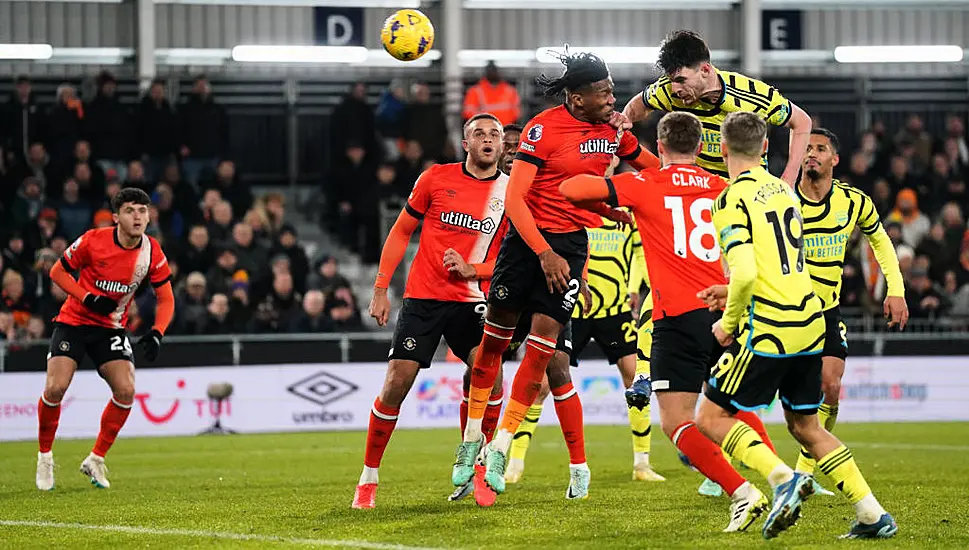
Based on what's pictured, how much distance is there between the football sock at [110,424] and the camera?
38.1 feet

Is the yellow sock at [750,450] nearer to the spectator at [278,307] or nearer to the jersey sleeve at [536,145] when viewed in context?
the jersey sleeve at [536,145]

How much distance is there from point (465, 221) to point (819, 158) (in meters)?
2.64

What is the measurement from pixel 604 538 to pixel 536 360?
70.1 inches

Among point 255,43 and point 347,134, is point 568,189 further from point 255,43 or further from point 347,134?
point 255,43

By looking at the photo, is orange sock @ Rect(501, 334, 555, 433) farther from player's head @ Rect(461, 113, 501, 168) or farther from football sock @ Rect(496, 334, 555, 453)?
player's head @ Rect(461, 113, 501, 168)

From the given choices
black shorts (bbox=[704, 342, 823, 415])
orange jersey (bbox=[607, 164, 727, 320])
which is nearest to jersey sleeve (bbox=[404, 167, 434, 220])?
orange jersey (bbox=[607, 164, 727, 320])

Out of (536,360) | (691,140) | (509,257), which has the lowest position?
(536,360)

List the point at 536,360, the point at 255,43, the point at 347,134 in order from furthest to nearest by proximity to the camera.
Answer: the point at 255,43 → the point at 347,134 → the point at 536,360

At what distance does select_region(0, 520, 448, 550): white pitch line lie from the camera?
709 centimetres

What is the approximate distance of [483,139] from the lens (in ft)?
30.8

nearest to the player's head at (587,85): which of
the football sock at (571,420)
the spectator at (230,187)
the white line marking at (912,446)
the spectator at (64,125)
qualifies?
the football sock at (571,420)

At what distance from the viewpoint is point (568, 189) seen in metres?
7.55

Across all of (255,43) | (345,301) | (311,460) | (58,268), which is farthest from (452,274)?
(255,43)

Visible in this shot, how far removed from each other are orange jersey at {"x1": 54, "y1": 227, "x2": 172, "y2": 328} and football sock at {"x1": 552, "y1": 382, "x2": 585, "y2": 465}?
13.0ft
